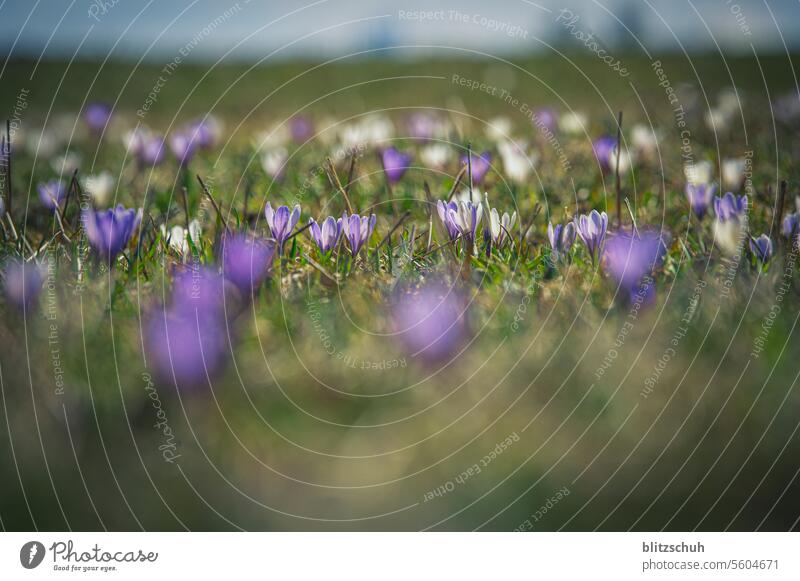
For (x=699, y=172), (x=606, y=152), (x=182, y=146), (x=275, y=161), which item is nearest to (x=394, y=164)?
(x=275, y=161)

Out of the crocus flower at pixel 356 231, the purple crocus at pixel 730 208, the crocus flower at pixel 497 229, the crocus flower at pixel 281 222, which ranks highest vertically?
the crocus flower at pixel 281 222

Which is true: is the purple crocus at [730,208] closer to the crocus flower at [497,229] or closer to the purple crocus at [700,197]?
A: the purple crocus at [700,197]

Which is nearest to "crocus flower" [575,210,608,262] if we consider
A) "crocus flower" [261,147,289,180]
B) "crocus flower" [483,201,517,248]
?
"crocus flower" [483,201,517,248]

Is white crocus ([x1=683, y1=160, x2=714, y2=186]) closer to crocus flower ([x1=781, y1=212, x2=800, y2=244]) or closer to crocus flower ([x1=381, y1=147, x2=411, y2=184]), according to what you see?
crocus flower ([x1=781, y1=212, x2=800, y2=244])

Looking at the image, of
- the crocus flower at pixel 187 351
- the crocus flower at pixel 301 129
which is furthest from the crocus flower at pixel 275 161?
the crocus flower at pixel 187 351

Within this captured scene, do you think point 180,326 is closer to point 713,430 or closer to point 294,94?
point 713,430

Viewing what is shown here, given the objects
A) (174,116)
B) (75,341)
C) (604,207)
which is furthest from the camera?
(174,116)
